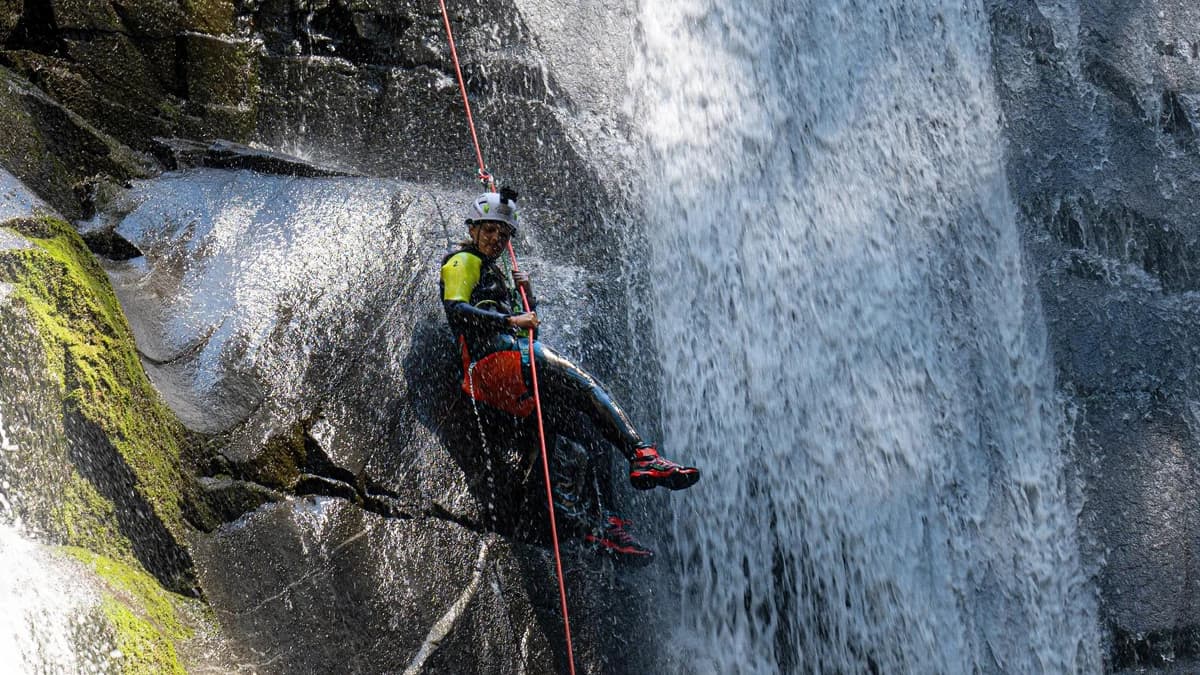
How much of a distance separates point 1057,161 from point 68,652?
7748mm

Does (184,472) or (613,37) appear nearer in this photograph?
(184,472)

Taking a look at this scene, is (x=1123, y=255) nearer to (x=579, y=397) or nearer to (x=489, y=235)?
(x=579, y=397)

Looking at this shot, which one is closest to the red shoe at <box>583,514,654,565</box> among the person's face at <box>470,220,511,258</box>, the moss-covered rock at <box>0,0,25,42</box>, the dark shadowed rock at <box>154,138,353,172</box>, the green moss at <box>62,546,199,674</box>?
the person's face at <box>470,220,511,258</box>

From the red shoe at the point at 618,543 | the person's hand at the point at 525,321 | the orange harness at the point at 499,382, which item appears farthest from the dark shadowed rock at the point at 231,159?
the red shoe at the point at 618,543

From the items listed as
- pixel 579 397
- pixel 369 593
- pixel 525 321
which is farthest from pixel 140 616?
pixel 579 397

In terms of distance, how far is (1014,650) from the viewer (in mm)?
6848

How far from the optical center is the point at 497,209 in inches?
200

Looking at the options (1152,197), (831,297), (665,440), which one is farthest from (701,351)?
(1152,197)

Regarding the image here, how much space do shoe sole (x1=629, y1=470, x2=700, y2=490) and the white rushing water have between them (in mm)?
1164

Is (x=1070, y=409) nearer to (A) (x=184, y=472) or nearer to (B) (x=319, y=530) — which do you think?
(B) (x=319, y=530)

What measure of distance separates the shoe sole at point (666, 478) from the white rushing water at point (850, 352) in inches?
45.8

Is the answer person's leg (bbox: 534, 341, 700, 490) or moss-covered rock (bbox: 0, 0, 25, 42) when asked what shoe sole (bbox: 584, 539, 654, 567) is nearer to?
A: person's leg (bbox: 534, 341, 700, 490)

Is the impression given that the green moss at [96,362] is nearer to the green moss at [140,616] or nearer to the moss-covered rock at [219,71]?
the green moss at [140,616]

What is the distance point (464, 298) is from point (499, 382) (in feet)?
1.54
